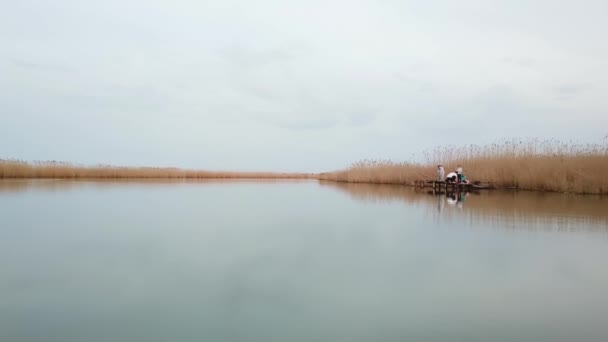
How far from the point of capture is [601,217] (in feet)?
16.1

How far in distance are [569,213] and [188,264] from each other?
511 centimetres

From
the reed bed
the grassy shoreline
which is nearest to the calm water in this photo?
the grassy shoreline

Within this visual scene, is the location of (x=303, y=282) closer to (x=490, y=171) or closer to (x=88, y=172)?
(x=490, y=171)

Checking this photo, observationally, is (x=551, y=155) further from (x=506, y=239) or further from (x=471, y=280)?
(x=471, y=280)

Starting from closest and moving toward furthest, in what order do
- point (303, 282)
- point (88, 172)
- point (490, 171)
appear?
point (303, 282)
point (490, 171)
point (88, 172)

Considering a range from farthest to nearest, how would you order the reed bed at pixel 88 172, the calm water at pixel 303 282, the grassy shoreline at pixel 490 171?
the reed bed at pixel 88 172 → the grassy shoreline at pixel 490 171 → the calm water at pixel 303 282

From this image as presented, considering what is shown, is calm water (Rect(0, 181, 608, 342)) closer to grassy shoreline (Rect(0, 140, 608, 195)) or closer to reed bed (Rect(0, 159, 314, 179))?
grassy shoreline (Rect(0, 140, 608, 195))

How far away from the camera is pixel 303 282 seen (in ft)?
7.71

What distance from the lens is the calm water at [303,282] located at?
1749mm

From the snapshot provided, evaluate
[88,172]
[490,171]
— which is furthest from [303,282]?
[88,172]

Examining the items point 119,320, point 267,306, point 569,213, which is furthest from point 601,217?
point 119,320

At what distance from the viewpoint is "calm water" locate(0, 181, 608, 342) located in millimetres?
1749

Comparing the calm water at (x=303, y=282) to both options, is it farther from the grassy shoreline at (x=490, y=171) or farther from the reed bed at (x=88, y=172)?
the reed bed at (x=88, y=172)

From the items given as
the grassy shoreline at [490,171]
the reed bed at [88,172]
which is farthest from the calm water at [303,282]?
the reed bed at [88,172]
